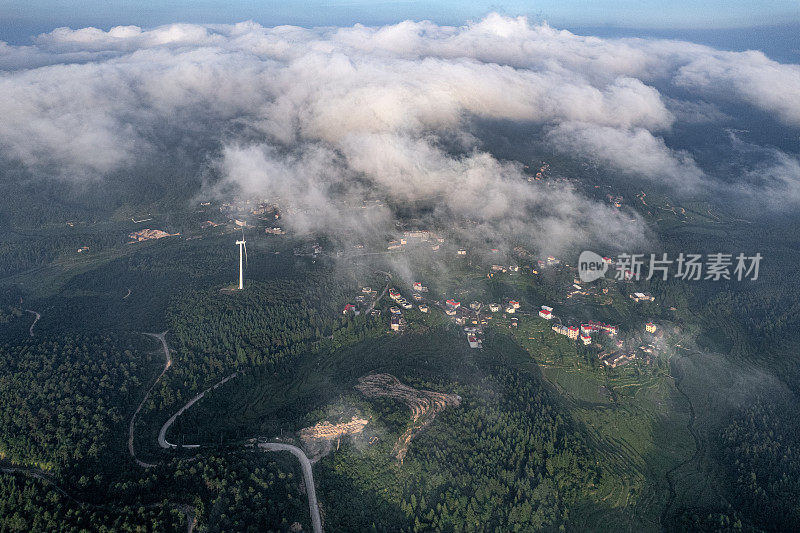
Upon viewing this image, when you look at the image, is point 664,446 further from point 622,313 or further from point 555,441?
point 622,313

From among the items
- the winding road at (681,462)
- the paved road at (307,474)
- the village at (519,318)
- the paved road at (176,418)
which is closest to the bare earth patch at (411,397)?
the paved road at (307,474)

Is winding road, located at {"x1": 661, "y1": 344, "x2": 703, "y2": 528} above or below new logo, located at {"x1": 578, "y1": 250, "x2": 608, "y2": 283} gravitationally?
below

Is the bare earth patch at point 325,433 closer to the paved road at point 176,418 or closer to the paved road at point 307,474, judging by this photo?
the paved road at point 307,474

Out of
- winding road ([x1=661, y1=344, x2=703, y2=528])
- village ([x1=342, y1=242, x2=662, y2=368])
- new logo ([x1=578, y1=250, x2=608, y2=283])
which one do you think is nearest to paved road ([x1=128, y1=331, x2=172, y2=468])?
village ([x1=342, y1=242, x2=662, y2=368])

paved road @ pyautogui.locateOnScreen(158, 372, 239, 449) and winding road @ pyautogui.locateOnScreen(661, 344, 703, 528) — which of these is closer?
winding road @ pyautogui.locateOnScreen(661, 344, 703, 528)

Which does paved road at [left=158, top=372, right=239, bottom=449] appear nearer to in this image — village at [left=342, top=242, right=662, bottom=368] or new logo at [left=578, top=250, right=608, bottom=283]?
village at [left=342, top=242, right=662, bottom=368]

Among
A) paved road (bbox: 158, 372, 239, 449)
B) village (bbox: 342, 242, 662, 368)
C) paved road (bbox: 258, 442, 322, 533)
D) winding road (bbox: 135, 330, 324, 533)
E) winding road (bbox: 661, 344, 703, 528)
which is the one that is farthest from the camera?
village (bbox: 342, 242, 662, 368)

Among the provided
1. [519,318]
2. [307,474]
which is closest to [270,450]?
[307,474]
